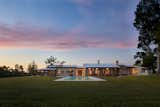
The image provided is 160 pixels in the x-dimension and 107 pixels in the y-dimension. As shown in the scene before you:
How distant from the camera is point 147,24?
1345 inches

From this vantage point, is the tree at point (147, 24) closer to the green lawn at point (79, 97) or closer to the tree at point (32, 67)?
the green lawn at point (79, 97)

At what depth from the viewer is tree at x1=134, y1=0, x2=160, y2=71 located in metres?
33.3

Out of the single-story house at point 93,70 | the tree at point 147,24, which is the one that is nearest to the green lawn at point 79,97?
the tree at point 147,24

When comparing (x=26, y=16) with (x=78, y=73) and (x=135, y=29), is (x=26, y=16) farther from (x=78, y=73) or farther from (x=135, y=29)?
(x=78, y=73)

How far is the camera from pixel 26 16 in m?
26.0

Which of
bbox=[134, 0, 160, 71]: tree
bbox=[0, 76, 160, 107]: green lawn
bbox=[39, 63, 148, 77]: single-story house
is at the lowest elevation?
bbox=[0, 76, 160, 107]: green lawn

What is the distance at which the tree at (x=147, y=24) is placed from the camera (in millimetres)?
33334

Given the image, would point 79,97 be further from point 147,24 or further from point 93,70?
point 93,70

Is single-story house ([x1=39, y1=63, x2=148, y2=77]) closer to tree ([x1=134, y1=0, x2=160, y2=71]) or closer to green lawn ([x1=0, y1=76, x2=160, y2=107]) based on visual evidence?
tree ([x1=134, y1=0, x2=160, y2=71])

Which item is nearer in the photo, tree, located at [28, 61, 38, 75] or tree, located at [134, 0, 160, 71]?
tree, located at [134, 0, 160, 71]

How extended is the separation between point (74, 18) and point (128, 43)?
1304cm

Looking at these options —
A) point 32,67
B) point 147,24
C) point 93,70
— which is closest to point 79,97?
point 147,24

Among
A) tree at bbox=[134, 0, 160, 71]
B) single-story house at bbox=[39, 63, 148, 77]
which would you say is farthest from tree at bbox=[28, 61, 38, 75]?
tree at bbox=[134, 0, 160, 71]

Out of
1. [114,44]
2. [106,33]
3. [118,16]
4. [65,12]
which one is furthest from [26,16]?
[114,44]
